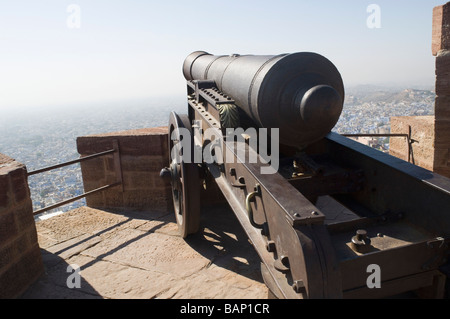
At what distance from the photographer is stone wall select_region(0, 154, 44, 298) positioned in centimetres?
283

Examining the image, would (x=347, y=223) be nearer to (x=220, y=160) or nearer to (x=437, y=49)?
(x=220, y=160)

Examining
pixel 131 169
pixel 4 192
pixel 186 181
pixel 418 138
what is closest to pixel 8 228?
pixel 4 192

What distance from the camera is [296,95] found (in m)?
2.43

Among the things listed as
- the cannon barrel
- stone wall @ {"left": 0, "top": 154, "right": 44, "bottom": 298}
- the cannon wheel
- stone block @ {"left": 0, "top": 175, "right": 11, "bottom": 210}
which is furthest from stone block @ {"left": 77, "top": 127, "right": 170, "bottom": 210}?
the cannon barrel

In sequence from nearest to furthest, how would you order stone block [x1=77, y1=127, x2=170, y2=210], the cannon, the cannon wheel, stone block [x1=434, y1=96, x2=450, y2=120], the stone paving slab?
the cannon
the stone paving slab
the cannon wheel
stone block [x1=434, y1=96, x2=450, y2=120]
stone block [x1=77, y1=127, x2=170, y2=210]

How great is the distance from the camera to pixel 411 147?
17.0ft

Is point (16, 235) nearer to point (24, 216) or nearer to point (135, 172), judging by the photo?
point (24, 216)

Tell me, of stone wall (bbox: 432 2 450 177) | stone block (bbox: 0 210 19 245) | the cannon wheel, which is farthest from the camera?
stone wall (bbox: 432 2 450 177)

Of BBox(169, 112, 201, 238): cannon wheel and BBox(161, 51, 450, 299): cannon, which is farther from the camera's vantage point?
BBox(169, 112, 201, 238): cannon wheel

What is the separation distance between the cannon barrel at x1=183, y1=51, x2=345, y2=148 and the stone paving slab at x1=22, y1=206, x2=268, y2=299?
4.13 feet

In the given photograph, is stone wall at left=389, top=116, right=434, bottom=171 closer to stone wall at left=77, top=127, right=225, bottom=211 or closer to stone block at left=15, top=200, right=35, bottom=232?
stone wall at left=77, top=127, right=225, bottom=211

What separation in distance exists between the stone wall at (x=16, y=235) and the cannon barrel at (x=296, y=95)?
6.27 feet
